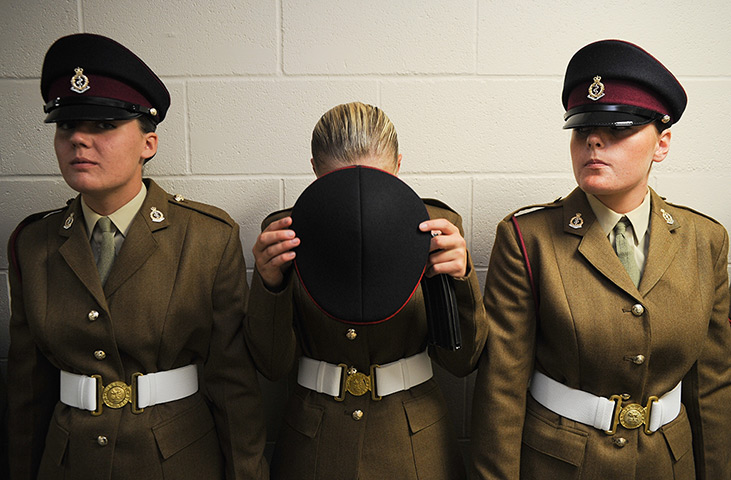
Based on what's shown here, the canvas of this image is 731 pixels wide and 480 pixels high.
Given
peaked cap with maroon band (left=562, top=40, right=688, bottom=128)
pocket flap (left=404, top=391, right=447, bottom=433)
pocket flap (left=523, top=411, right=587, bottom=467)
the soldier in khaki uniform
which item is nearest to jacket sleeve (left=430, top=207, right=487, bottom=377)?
the soldier in khaki uniform

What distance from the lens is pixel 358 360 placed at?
1.54 m

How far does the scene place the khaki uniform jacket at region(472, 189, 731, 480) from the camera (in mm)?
1472

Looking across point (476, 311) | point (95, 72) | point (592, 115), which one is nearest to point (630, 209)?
point (592, 115)

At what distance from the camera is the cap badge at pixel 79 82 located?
1485 millimetres

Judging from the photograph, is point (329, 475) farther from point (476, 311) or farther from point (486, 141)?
point (486, 141)

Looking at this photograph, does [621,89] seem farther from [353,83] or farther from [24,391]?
[24,391]

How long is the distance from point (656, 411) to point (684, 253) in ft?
1.37

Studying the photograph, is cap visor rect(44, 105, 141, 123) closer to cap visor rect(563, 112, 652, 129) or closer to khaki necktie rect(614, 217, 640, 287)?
cap visor rect(563, 112, 652, 129)

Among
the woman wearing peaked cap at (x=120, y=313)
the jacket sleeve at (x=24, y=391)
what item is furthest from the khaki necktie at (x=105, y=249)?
the jacket sleeve at (x=24, y=391)

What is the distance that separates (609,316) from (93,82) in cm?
143

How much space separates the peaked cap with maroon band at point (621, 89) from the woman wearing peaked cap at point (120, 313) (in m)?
1.01

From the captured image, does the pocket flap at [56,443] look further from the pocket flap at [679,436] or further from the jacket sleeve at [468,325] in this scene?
the pocket flap at [679,436]

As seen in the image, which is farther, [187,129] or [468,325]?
[187,129]

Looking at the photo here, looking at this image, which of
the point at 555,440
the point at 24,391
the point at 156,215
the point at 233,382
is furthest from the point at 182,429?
the point at 555,440
